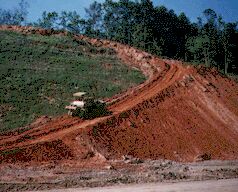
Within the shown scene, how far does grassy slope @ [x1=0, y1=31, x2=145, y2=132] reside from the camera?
29531 mm

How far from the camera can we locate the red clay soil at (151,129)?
22.5 metres

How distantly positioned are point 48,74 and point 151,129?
15887 millimetres

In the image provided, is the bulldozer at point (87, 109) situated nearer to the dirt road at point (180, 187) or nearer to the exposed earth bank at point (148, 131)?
the exposed earth bank at point (148, 131)

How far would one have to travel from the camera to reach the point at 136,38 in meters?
74.8

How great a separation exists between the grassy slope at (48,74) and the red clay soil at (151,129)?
2.28 metres

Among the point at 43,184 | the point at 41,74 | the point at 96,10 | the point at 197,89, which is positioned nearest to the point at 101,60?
the point at 41,74

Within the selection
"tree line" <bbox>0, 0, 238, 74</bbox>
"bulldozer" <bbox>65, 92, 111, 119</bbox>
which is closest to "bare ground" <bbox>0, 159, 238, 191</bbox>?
"bulldozer" <bbox>65, 92, 111, 119</bbox>

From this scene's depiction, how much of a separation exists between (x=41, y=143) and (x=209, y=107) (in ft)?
55.9

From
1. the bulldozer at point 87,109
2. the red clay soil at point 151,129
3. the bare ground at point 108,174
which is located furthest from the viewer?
the bulldozer at point 87,109

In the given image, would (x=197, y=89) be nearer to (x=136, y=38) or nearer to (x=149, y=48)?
(x=149, y=48)

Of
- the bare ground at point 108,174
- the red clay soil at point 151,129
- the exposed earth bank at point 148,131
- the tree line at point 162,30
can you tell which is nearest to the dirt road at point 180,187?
the bare ground at point 108,174

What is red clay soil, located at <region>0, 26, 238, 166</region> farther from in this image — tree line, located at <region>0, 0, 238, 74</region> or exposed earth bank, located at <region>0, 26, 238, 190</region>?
tree line, located at <region>0, 0, 238, 74</region>

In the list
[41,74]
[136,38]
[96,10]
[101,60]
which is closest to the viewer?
[41,74]

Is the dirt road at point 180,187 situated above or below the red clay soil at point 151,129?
below
